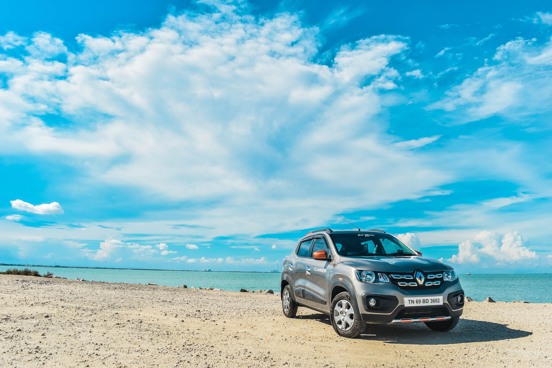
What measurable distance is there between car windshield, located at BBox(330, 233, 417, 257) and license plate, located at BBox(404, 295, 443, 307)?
5.05ft

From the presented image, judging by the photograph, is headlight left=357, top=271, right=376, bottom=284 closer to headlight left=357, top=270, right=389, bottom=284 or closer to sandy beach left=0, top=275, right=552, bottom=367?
headlight left=357, top=270, right=389, bottom=284

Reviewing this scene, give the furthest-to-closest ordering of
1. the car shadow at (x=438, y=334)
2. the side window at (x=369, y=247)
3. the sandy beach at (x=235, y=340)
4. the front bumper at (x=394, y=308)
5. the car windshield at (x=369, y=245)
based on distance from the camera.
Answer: the side window at (x=369, y=247) < the car windshield at (x=369, y=245) < the car shadow at (x=438, y=334) < the front bumper at (x=394, y=308) < the sandy beach at (x=235, y=340)

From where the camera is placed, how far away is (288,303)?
37.2 feet

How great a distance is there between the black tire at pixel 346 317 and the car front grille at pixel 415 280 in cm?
87

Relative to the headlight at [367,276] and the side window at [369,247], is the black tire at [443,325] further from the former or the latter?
the headlight at [367,276]

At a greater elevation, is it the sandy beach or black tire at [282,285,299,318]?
black tire at [282,285,299,318]

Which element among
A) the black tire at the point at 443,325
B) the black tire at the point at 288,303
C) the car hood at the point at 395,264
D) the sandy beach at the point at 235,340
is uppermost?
the car hood at the point at 395,264

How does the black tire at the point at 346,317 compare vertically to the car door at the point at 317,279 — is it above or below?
below

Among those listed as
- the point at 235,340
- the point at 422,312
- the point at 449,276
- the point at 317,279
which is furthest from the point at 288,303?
the point at 449,276

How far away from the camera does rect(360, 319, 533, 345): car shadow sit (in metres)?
8.42

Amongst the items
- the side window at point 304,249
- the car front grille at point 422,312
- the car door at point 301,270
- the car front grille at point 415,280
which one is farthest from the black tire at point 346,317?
the side window at point 304,249

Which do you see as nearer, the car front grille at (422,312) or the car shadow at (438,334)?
the car front grille at (422,312)

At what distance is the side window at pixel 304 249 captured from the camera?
10945 mm

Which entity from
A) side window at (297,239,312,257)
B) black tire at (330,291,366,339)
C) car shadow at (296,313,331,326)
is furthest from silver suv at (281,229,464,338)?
car shadow at (296,313,331,326)
